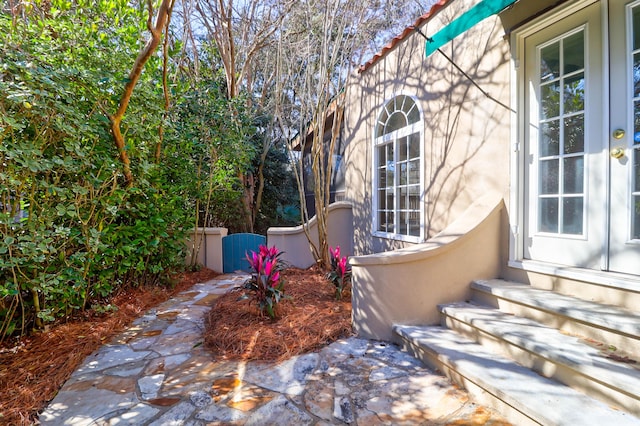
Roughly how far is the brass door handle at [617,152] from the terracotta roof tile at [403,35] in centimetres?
232

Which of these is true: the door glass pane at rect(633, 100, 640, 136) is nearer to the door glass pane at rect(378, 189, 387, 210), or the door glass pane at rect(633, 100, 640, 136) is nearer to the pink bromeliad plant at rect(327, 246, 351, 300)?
the pink bromeliad plant at rect(327, 246, 351, 300)

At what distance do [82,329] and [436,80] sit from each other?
482 centimetres

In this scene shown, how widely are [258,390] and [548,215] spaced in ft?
8.97

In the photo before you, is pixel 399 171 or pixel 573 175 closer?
pixel 573 175

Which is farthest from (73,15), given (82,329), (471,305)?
(471,305)

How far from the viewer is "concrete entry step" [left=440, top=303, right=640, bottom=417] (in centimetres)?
158

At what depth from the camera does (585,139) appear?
241 centimetres

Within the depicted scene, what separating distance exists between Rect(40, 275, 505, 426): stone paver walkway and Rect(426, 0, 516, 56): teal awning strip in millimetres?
2836

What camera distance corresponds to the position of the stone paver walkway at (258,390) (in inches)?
72.5

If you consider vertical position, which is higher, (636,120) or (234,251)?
(636,120)

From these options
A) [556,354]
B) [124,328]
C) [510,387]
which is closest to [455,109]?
[556,354]

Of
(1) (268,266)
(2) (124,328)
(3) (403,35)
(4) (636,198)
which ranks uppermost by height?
(3) (403,35)

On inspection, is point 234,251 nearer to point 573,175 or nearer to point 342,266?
point 342,266

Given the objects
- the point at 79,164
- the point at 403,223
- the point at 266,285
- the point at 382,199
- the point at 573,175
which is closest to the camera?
the point at 573,175
